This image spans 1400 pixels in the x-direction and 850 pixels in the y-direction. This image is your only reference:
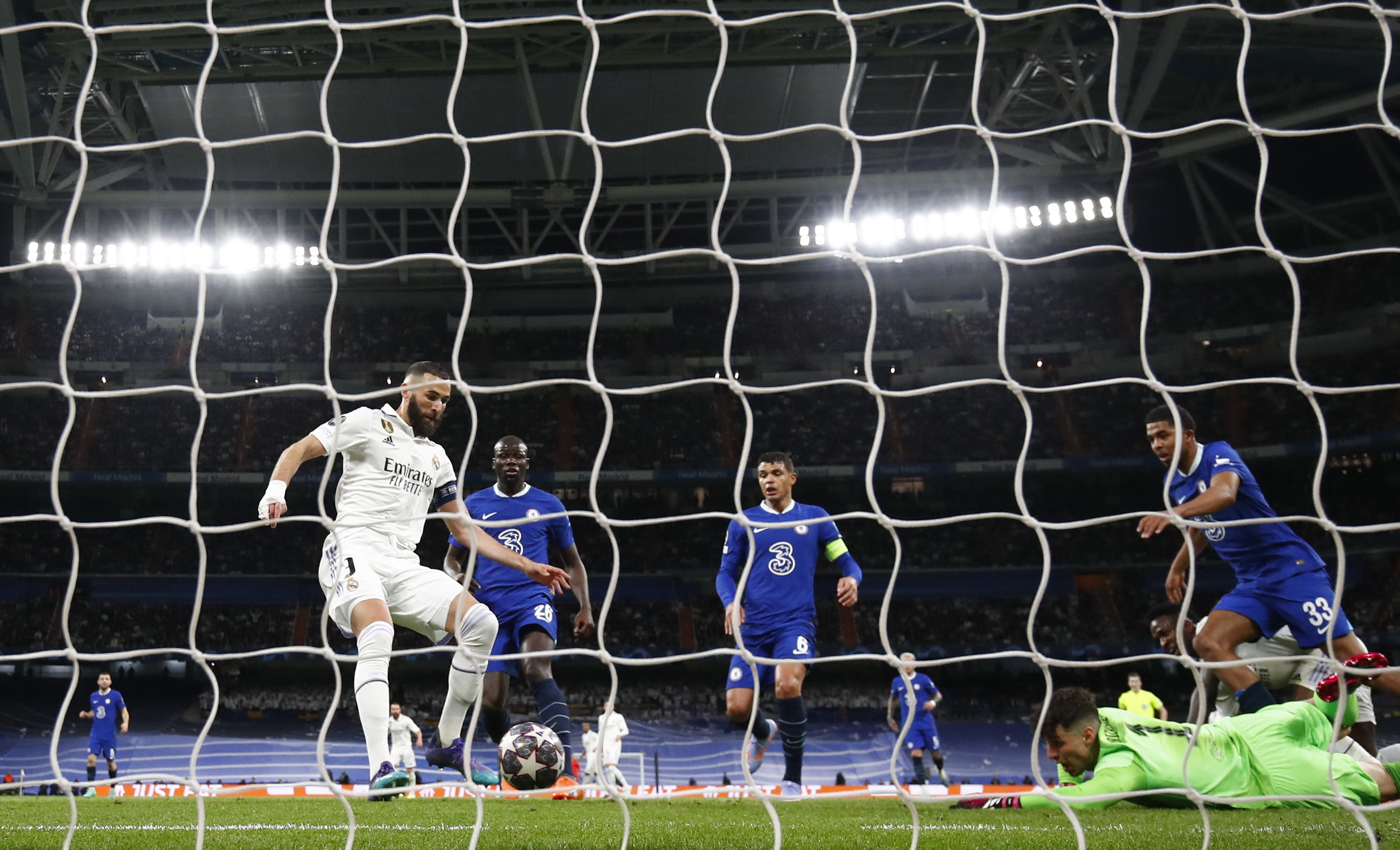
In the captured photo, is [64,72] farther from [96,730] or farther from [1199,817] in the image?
[1199,817]

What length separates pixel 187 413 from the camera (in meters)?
24.4

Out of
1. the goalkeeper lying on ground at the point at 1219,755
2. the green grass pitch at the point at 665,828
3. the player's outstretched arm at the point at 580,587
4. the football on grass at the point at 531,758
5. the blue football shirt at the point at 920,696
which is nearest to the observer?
the green grass pitch at the point at 665,828

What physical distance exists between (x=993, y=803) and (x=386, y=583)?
314 cm

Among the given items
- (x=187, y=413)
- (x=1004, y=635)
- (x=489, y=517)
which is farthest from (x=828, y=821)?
(x=187, y=413)

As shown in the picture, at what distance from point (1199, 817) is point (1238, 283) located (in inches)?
940

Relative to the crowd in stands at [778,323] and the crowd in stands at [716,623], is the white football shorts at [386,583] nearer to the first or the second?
the crowd in stands at [716,623]

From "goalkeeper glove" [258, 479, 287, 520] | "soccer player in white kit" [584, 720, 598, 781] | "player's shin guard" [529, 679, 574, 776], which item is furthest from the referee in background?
"goalkeeper glove" [258, 479, 287, 520]

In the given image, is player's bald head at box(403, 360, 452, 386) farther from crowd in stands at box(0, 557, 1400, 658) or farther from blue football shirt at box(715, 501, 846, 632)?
crowd in stands at box(0, 557, 1400, 658)

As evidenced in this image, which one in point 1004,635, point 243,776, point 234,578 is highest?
point 234,578

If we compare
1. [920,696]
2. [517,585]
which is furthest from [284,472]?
[920,696]

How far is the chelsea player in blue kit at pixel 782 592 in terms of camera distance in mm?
6008

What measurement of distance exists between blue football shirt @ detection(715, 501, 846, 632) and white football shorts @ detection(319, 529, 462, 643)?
1796 mm

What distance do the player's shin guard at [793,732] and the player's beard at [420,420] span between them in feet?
8.16

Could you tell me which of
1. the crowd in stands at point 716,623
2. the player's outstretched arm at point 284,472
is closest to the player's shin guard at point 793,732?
the player's outstretched arm at point 284,472
